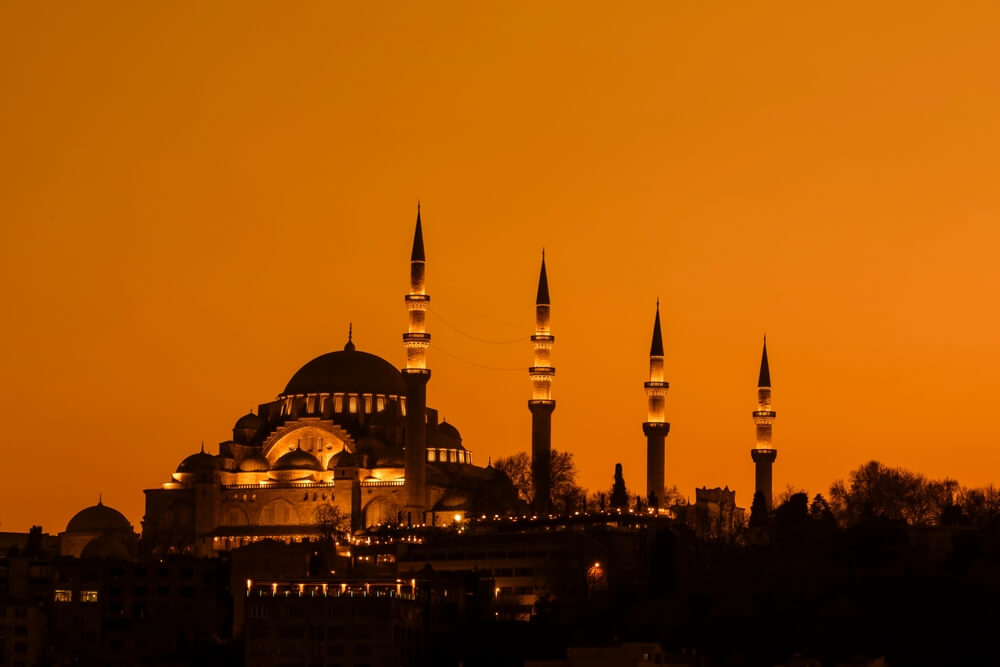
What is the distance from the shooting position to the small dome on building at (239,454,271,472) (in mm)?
93438

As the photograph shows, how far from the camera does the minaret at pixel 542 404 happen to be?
87.5 m

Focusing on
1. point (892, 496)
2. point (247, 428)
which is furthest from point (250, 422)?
point (892, 496)

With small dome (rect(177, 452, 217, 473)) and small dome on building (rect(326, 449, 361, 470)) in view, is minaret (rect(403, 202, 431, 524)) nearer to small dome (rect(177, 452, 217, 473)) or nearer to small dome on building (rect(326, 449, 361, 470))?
small dome on building (rect(326, 449, 361, 470))

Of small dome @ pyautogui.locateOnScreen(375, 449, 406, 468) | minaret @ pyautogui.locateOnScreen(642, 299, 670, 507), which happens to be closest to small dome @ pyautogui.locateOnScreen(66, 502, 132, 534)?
small dome @ pyautogui.locateOnScreen(375, 449, 406, 468)

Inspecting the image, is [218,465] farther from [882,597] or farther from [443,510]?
[882,597]

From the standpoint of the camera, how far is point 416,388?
8794 centimetres

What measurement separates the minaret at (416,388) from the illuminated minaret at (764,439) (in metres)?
12.7

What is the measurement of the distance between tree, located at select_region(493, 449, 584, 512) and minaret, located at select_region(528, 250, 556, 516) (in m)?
0.50

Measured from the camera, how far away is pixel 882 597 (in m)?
65.6

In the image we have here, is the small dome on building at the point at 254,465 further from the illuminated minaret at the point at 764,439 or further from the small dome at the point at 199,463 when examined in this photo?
the illuminated minaret at the point at 764,439

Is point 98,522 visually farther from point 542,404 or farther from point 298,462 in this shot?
point 542,404

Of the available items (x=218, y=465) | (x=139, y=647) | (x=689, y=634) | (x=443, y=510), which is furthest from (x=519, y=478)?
(x=689, y=634)

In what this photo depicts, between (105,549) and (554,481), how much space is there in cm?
1642

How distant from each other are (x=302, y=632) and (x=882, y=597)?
16.7 meters
